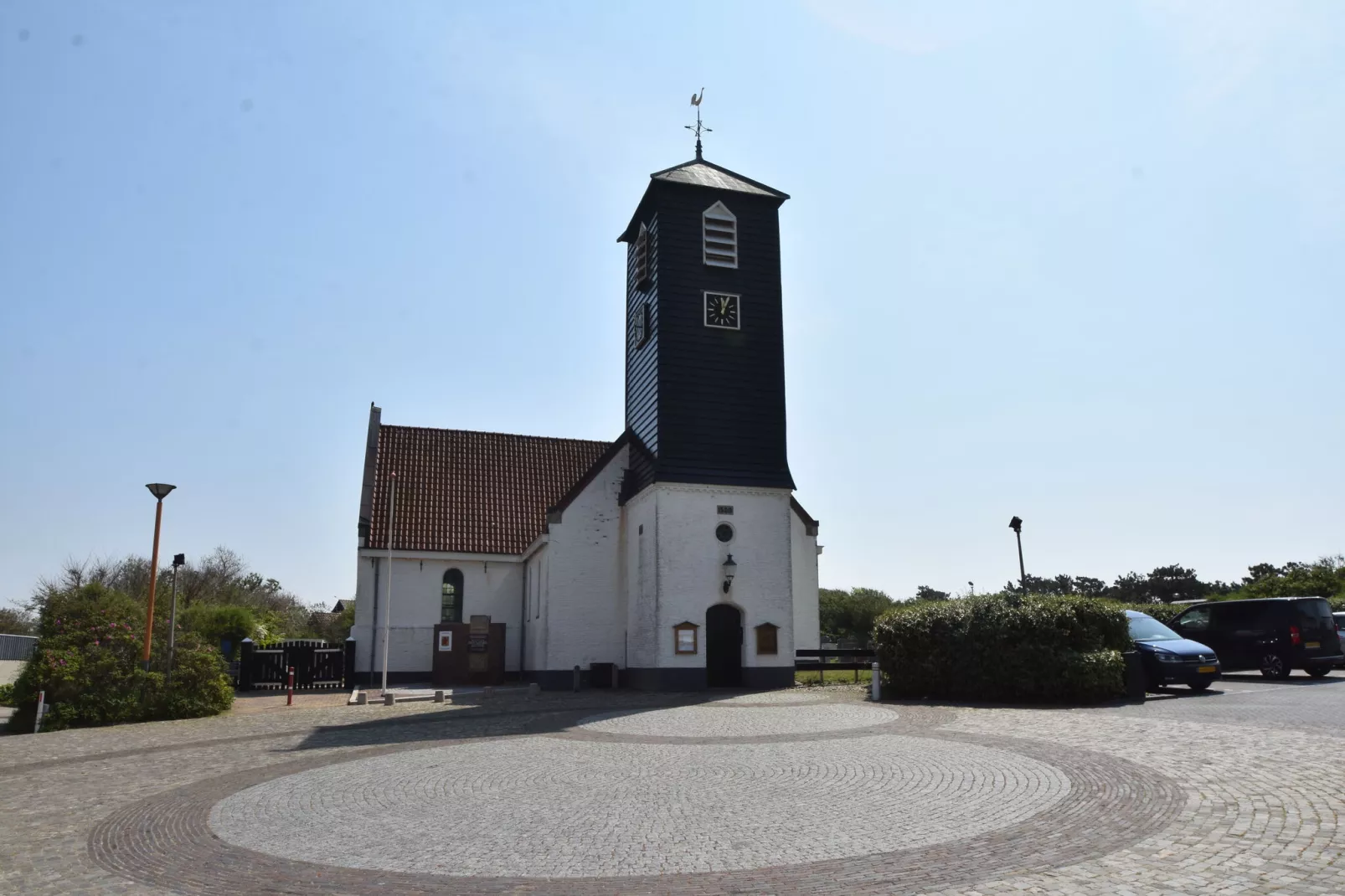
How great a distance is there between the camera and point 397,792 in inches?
360

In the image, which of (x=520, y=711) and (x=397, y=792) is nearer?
(x=397, y=792)

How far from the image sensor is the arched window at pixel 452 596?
29844mm

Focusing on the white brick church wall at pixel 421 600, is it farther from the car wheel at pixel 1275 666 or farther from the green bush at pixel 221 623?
the car wheel at pixel 1275 666

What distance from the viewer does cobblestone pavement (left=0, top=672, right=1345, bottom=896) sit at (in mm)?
5973

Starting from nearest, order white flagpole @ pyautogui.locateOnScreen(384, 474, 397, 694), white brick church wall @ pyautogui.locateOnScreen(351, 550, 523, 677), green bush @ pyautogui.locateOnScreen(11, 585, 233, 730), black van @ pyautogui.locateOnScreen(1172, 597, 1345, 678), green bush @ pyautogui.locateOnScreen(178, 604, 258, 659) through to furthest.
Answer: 1. green bush @ pyautogui.locateOnScreen(11, 585, 233, 730)
2. black van @ pyautogui.locateOnScreen(1172, 597, 1345, 678)
3. white flagpole @ pyautogui.locateOnScreen(384, 474, 397, 694)
4. white brick church wall @ pyautogui.locateOnScreen(351, 550, 523, 677)
5. green bush @ pyautogui.locateOnScreen(178, 604, 258, 659)

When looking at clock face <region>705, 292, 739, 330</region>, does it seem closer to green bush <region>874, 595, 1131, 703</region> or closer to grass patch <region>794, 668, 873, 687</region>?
green bush <region>874, 595, 1131, 703</region>

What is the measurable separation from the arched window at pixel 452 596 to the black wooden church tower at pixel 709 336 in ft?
25.5

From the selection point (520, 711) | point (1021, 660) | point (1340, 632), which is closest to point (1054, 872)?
point (1021, 660)

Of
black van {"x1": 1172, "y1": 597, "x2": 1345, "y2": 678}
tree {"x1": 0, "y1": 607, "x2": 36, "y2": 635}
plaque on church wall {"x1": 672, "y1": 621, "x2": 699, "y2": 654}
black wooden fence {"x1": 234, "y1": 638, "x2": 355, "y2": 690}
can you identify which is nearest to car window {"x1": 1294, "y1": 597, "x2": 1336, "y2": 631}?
black van {"x1": 1172, "y1": 597, "x2": 1345, "y2": 678}

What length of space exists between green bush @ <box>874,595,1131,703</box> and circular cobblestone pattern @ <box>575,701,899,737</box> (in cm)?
218

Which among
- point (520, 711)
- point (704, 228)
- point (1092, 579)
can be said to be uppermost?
point (704, 228)

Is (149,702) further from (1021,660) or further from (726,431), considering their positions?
(1021,660)

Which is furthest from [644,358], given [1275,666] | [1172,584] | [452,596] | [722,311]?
[1172,584]

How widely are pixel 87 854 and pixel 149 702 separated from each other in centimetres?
1212
